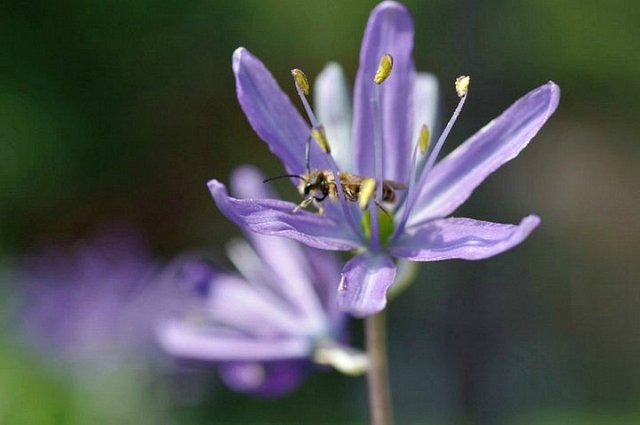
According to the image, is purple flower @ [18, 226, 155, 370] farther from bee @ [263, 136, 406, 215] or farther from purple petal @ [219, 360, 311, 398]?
bee @ [263, 136, 406, 215]

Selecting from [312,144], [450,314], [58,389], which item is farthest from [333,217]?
[450,314]

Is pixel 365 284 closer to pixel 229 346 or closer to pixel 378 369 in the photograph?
pixel 378 369

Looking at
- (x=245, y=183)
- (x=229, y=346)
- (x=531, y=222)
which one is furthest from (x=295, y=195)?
(x=531, y=222)

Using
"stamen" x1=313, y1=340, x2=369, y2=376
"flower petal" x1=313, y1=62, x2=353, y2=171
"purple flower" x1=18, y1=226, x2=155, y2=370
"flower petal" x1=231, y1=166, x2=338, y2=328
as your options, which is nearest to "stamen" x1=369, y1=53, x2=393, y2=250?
"flower petal" x1=313, y1=62, x2=353, y2=171

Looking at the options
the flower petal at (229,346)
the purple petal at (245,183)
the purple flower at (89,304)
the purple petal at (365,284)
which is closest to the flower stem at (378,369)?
the purple petal at (365,284)

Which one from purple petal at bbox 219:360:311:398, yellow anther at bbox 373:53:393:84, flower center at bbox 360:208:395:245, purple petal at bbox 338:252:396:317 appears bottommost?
purple petal at bbox 219:360:311:398

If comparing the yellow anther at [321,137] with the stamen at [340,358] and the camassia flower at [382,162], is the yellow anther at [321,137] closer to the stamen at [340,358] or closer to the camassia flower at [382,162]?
the camassia flower at [382,162]
